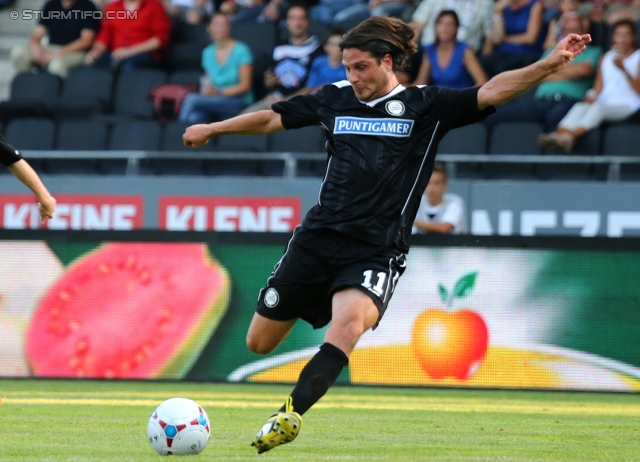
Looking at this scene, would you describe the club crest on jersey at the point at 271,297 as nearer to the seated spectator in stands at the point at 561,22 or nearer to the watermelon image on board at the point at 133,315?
the watermelon image on board at the point at 133,315

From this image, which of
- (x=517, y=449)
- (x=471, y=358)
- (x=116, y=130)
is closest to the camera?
(x=517, y=449)

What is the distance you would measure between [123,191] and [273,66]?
3022mm

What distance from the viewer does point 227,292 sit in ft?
35.2

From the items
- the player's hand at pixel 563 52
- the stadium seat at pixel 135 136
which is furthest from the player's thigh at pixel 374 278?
the stadium seat at pixel 135 136

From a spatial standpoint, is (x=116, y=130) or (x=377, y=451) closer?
(x=377, y=451)

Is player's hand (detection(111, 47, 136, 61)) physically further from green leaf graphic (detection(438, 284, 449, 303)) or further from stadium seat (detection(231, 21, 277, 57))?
green leaf graphic (detection(438, 284, 449, 303))

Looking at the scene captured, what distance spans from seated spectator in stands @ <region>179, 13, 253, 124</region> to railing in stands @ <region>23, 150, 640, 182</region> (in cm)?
100

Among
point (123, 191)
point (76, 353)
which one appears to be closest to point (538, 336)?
point (76, 353)

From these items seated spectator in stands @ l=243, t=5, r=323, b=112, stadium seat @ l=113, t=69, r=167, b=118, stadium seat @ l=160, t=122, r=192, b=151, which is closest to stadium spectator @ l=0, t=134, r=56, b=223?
stadium seat @ l=160, t=122, r=192, b=151

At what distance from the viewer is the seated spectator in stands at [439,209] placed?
11258 millimetres

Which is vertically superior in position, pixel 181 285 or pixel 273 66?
pixel 273 66

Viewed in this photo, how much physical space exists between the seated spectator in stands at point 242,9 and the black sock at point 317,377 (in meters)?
10.6

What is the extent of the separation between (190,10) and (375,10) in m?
3.30

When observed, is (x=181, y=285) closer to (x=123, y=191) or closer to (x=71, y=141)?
(x=123, y=191)
